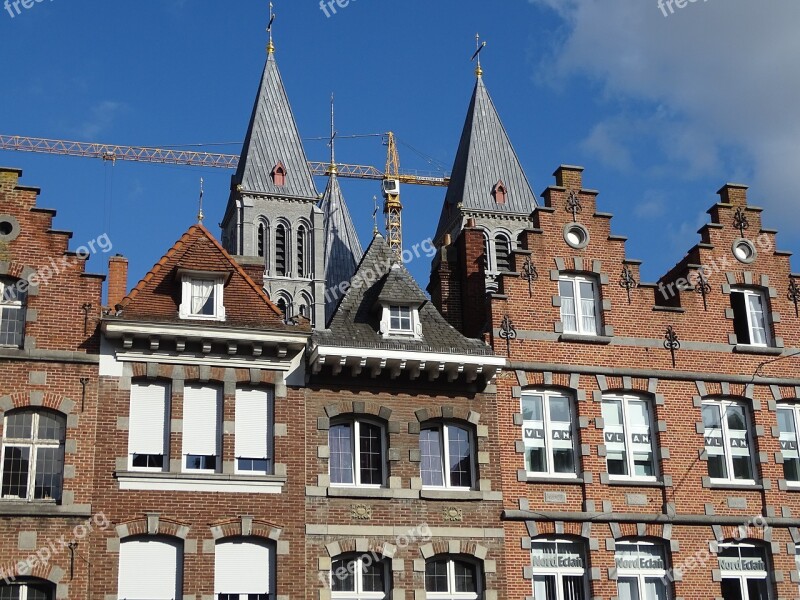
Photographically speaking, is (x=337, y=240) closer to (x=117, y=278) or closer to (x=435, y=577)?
(x=117, y=278)

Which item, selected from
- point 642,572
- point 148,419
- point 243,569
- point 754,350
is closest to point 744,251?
point 754,350

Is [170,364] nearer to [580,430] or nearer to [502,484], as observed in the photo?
[502,484]

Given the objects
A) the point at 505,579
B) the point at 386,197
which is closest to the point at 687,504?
the point at 505,579

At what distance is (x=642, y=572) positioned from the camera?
81.3 ft

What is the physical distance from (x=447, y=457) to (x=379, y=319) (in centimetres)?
335

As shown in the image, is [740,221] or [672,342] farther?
[740,221]

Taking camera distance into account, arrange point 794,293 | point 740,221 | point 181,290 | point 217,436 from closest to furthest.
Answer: point 217,436 < point 181,290 < point 794,293 < point 740,221

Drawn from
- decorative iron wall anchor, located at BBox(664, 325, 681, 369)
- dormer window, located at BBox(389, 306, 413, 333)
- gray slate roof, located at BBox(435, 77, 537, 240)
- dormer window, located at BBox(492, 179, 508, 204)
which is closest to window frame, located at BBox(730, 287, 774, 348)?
decorative iron wall anchor, located at BBox(664, 325, 681, 369)

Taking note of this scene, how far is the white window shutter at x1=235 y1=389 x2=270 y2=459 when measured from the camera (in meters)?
23.4

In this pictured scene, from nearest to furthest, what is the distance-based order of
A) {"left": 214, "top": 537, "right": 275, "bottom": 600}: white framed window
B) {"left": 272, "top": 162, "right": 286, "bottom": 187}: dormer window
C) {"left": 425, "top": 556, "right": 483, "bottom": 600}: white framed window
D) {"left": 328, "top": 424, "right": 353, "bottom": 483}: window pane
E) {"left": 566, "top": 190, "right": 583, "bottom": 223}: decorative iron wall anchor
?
1. {"left": 214, "top": 537, "right": 275, "bottom": 600}: white framed window
2. {"left": 425, "top": 556, "right": 483, "bottom": 600}: white framed window
3. {"left": 328, "top": 424, "right": 353, "bottom": 483}: window pane
4. {"left": 566, "top": 190, "right": 583, "bottom": 223}: decorative iron wall anchor
5. {"left": 272, "top": 162, "right": 286, "bottom": 187}: dormer window

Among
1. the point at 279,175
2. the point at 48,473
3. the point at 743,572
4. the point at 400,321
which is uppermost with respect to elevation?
the point at 279,175

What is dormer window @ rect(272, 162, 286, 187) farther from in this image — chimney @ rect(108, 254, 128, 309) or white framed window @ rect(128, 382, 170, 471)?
white framed window @ rect(128, 382, 170, 471)

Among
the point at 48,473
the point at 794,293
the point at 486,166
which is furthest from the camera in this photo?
the point at 486,166

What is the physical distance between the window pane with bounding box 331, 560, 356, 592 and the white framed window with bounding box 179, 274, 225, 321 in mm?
5475
